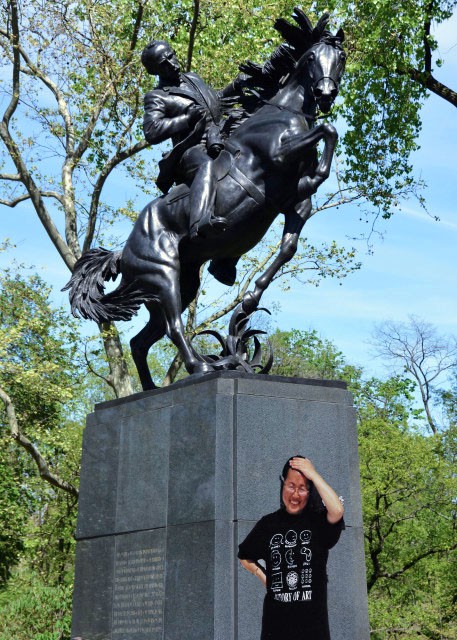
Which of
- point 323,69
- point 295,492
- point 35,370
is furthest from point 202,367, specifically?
point 35,370

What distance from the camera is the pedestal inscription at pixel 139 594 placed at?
21.4 feet

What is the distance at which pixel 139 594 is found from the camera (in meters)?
6.74

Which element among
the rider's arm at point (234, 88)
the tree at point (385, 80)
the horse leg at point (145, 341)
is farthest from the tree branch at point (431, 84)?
the horse leg at point (145, 341)

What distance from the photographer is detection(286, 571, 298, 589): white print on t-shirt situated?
6.07 metres

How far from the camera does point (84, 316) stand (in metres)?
8.53

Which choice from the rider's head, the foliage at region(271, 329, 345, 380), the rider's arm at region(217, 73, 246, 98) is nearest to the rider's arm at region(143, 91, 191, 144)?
the rider's head

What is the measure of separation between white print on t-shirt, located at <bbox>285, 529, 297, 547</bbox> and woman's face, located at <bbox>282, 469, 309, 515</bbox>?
13cm

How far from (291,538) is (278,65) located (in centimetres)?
432

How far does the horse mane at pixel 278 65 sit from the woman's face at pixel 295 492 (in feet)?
11.5

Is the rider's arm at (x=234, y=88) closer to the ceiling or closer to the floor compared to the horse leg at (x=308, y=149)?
closer to the ceiling

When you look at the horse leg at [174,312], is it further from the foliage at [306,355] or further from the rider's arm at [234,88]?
the foliage at [306,355]

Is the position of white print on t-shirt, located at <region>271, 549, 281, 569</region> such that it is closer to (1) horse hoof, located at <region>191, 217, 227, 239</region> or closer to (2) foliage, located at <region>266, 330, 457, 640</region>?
(1) horse hoof, located at <region>191, 217, 227, 239</region>

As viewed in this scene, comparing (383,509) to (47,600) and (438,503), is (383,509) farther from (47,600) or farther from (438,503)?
(47,600)

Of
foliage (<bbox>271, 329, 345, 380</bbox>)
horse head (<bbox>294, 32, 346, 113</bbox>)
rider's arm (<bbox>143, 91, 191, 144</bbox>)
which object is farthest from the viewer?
foliage (<bbox>271, 329, 345, 380</bbox>)
